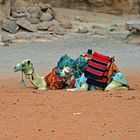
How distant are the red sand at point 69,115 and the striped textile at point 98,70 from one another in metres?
0.45

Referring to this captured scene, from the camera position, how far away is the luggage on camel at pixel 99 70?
30.9 feet

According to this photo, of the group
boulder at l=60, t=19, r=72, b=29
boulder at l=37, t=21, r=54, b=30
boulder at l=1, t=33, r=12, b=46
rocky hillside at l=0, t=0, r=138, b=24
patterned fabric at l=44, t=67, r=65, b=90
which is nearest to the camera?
patterned fabric at l=44, t=67, r=65, b=90

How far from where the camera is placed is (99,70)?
9.41 meters

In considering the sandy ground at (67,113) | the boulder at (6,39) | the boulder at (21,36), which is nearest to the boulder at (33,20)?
the boulder at (21,36)

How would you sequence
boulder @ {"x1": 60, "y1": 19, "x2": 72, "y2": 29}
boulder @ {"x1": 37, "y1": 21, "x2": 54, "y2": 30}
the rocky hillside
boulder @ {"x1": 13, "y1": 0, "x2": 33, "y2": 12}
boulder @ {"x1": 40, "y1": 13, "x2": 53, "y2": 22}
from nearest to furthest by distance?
boulder @ {"x1": 37, "y1": 21, "x2": 54, "y2": 30} → boulder @ {"x1": 60, "y1": 19, "x2": 72, "y2": 29} → boulder @ {"x1": 40, "y1": 13, "x2": 53, "y2": 22} → boulder @ {"x1": 13, "y1": 0, "x2": 33, "y2": 12} → the rocky hillside

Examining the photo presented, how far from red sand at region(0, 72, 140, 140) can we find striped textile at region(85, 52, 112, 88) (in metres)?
0.45

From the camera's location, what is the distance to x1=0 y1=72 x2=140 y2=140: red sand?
20.4 feet

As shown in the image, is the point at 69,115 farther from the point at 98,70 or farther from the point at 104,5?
the point at 104,5

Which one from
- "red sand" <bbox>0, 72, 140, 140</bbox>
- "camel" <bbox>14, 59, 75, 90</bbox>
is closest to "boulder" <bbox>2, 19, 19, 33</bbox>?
"camel" <bbox>14, 59, 75, 90</bbox>

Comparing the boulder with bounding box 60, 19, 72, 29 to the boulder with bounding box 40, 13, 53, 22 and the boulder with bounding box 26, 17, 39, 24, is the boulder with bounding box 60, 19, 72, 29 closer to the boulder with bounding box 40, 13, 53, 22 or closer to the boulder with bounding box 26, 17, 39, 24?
the boulder with bounding box 40, 13, 53, 22

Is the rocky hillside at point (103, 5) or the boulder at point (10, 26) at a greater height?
the rocky hillside at point (103, 5)

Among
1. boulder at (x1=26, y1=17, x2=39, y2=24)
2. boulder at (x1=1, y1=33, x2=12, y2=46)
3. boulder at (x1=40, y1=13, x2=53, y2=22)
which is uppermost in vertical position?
boulder at (x1=40, y1=13, x2=53, y2=22)

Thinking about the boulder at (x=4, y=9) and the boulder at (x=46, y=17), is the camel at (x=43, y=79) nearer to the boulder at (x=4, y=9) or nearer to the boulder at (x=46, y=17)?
the boulder at (x=4, y=9)

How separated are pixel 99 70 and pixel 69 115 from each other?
229 cm
